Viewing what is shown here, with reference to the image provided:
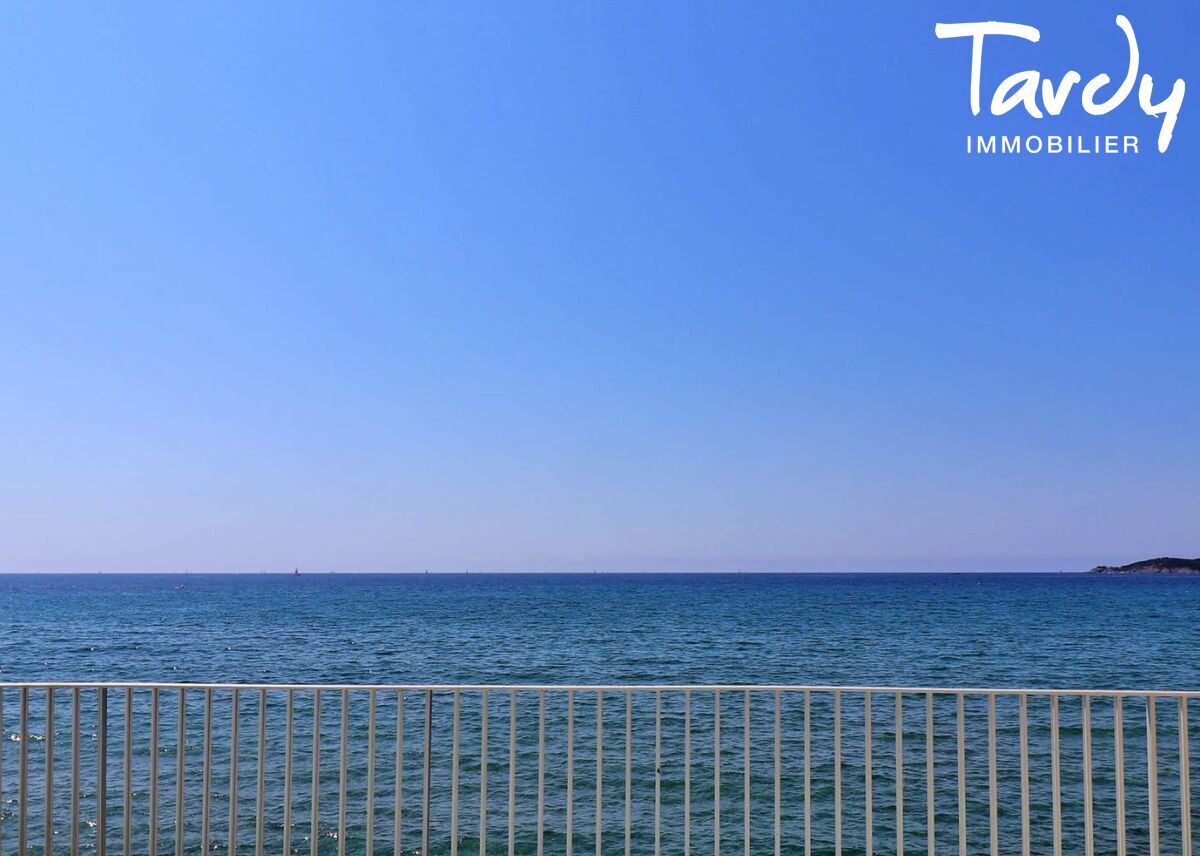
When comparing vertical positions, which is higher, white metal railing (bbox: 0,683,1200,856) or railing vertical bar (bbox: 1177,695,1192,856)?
railing vertical bar (bbox: 1177,695,1192,856)

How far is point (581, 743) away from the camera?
Answer: 13.1 metres

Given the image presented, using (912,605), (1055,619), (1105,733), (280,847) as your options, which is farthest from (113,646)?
(912,605)

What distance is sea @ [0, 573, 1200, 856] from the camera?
192 inches

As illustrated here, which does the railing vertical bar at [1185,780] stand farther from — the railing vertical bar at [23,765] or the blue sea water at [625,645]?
the blue sea water at [625,645]

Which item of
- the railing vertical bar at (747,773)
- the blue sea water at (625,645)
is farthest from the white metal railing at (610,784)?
the blue sea water at (625,645)

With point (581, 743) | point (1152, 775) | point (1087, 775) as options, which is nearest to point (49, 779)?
point (1087, 775)

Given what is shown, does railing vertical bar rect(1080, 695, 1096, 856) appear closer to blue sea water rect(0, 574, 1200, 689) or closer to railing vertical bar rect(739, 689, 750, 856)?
railing vertical bar rect(739, 689, 750, 856)

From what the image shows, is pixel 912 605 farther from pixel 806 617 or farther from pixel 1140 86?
pixel 1140 86

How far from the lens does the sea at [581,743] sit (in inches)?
192

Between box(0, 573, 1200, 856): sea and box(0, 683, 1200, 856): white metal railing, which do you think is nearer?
box(0, 573, 1200, 856): sea

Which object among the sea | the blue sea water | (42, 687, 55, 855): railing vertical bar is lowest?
the blue sea water

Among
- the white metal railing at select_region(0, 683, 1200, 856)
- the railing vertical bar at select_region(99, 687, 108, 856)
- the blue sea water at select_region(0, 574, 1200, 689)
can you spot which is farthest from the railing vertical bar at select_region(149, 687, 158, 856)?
the blue sea water at select_region(0, 574, 1200, 689)

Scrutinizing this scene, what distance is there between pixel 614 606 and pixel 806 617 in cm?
1544

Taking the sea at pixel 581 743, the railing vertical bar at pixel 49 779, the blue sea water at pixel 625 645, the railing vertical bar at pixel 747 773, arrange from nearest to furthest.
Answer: the railing vertical bar at pixel 747 773
the railing vertical bar at pixel 49 779
the sea at pixel 581 743
the blue sea water at pixel 625 645
